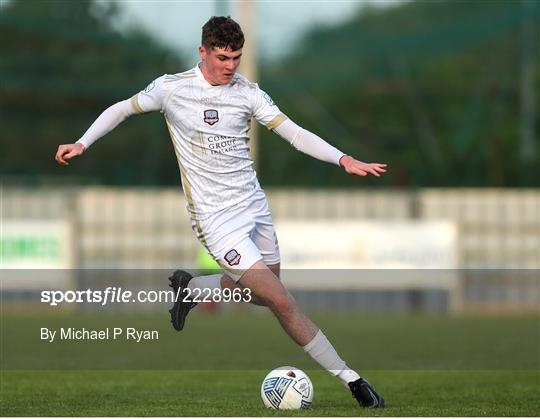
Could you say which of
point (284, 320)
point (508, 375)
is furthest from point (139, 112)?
point (508, 375)

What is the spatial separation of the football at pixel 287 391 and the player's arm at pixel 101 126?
1.77 m

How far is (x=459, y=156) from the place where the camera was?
25.3m

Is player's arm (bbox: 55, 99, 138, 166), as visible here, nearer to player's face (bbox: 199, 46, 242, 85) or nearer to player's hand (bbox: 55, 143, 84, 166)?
player's hand (bbox: 55, 143, 84, 166)

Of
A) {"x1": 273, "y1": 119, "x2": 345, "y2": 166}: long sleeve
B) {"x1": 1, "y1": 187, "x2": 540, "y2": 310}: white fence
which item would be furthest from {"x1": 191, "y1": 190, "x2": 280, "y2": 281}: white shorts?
{"x1": 1, "y1": 187, "x2": 540, "y2": 310}: white fence

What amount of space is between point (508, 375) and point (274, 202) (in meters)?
10.7

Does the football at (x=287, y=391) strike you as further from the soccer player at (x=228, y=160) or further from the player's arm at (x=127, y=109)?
the player's arm at (x=127, y=109)

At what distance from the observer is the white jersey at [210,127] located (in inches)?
321

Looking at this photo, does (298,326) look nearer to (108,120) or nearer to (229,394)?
(229,394)

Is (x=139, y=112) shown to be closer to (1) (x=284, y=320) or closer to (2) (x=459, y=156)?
(1) (x=284, y=320)

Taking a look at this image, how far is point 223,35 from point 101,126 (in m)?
0.96

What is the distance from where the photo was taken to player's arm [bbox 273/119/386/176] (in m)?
7.90

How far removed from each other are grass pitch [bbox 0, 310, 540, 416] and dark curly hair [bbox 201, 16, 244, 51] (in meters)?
2.12

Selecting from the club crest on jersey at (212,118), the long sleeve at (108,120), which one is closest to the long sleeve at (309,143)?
the club crest on jersey at (212,118)

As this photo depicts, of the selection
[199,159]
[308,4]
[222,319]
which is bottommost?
[222,319]
